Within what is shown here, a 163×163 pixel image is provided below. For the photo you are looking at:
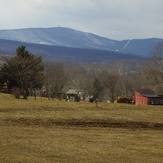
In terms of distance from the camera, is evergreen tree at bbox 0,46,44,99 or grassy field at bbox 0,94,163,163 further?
evergreen tree at bbox 0,46,44,99

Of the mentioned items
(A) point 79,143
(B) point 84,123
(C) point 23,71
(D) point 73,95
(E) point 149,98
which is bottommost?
(A) point 79,143

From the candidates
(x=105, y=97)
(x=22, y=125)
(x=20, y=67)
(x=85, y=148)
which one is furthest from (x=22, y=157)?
(x=105, y=97)

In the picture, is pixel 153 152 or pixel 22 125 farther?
pixel 22 125

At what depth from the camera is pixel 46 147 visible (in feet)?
46.6

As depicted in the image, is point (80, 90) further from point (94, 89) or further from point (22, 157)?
point (22, 157)

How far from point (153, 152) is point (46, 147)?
15.9 ft

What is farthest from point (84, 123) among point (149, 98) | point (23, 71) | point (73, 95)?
point (73, 95)

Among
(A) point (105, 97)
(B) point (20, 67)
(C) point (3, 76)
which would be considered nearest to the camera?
(B) point (20, 67)

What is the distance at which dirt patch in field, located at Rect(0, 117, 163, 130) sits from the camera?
2359 centimetres

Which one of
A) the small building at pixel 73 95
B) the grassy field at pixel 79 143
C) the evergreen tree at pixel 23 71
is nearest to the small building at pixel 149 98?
the small building at pixel 73 95

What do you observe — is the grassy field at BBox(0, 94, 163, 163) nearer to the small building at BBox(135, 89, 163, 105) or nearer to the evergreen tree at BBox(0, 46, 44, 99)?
the small building at BBox(135, 89, 163, 105)

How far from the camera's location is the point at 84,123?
24.4 metres

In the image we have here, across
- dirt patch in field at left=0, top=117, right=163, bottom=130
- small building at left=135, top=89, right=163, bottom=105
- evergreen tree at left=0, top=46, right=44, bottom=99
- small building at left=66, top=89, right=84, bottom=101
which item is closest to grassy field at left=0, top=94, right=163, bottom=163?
dirt patch in field at left=0, top=117, right=163, bottom=130

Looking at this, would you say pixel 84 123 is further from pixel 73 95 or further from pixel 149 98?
pixel 73 95
